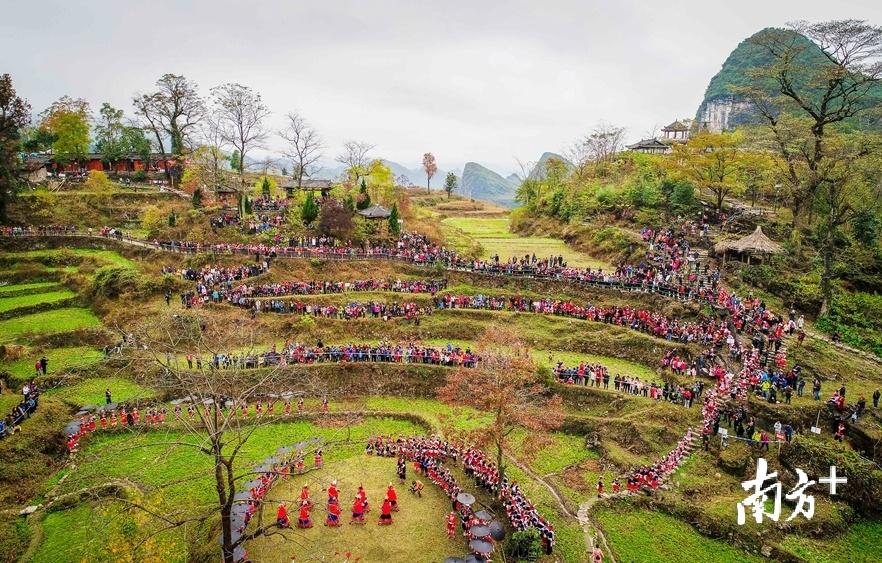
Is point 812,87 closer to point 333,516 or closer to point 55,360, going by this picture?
point 333,516

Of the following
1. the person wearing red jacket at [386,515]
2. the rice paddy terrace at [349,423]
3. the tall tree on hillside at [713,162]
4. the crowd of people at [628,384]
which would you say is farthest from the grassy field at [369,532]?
the tall tree on hillside at [713,162]

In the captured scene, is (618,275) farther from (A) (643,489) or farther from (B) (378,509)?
(B) (378,509)

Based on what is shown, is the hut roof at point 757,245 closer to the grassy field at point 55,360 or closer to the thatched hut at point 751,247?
the thatched hut at point 751,247

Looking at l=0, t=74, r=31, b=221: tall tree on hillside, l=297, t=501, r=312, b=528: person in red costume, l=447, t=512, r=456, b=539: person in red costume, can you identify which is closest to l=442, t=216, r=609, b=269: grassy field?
l=447, t=512, r=456, b=539: person in red costume

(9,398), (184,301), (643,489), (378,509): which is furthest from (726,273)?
(9,398)

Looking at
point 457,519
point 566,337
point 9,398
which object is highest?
point 566,337

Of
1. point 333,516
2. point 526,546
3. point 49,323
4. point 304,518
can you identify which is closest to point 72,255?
point 49,323

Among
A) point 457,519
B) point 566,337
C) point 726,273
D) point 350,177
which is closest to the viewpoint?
point 457,519
